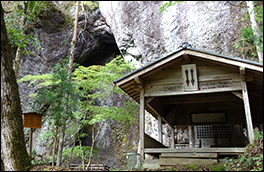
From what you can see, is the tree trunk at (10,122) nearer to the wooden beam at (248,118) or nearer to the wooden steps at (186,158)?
the wooden steps at (186,158)

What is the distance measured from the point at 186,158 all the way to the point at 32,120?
212 inches

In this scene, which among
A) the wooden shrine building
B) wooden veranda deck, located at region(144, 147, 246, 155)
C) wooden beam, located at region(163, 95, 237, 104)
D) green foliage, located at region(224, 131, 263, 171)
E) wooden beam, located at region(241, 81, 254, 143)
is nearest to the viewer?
green foliage, located at region(224, 131, 263, 171)

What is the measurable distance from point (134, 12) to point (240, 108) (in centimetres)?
1112

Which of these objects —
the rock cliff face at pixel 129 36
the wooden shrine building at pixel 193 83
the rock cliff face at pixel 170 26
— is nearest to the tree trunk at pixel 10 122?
the wooden shrine building at pixel 193 83

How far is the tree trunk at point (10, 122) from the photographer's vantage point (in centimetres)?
506

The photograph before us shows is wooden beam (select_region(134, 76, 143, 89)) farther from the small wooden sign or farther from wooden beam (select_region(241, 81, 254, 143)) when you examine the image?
the small wooden sign

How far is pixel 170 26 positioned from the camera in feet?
49.8

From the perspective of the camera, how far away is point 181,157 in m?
6.39

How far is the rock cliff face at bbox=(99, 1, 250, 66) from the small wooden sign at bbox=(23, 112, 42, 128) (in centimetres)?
963

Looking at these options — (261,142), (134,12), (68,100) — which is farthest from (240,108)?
(134,12)

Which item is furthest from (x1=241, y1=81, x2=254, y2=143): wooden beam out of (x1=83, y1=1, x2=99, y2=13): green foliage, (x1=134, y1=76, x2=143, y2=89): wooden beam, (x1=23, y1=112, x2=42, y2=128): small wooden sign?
(x1=83, y1=1, x2=99, y2=13): green foliage

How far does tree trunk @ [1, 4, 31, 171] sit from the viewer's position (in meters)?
5.06

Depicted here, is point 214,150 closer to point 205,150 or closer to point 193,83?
point 205,150

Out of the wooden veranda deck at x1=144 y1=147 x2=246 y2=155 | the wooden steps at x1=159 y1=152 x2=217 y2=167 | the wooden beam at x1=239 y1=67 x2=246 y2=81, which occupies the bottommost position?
the wooden steps at x1=159 y1=152 x2=217 y2=167
